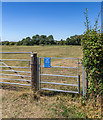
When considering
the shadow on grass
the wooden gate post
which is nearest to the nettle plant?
the shadow on grass

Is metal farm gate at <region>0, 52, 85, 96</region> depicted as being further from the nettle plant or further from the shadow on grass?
the nettle plant

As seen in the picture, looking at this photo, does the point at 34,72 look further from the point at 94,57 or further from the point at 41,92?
the point at 94,57

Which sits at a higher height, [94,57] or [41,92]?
[94,57]

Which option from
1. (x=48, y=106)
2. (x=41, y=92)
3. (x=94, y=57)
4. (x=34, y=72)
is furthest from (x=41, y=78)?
(x=94, y=57)

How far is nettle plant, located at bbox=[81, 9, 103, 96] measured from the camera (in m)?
3.11

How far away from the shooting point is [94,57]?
10.4 feet

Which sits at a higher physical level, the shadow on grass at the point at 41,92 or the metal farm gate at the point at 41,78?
the metal farm gate at the point at 41,78

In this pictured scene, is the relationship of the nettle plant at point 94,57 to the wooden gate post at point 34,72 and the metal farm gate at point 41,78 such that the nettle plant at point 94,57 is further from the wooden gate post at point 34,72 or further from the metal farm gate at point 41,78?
the wooden gate post at point 34,72

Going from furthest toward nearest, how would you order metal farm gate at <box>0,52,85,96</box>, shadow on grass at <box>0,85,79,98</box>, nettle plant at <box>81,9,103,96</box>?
metal farm gate at <box>0,52,85,96</box>, shadow on grass at <box>0,85,79,98</box>, nettle plant at <box>81,9,103,96</box>

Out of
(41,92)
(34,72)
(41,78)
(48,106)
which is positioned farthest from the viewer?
(41,78)

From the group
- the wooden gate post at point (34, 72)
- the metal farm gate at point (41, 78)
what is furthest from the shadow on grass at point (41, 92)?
the wooden gate post at point (34, 72)

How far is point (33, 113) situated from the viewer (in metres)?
3.36

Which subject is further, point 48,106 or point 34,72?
point 34,72

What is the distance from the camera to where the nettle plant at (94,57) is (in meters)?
3.11
